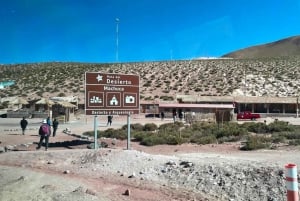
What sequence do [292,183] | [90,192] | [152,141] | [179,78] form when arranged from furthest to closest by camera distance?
[179,78]
[152,141]
[90,192]
[292,183]

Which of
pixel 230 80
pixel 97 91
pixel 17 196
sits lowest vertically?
pixel 17 196

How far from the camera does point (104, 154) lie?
637 inches

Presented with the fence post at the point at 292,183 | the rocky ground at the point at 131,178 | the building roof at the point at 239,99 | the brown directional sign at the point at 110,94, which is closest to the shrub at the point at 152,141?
the brown directional sign at the point at 110,94

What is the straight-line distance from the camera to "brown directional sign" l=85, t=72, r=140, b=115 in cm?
2081

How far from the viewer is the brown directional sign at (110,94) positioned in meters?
20.8

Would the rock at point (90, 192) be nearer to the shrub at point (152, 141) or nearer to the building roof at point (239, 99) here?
the shrub at point (152, 141)

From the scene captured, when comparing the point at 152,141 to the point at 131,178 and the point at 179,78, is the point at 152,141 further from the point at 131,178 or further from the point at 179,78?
the point at 179,78

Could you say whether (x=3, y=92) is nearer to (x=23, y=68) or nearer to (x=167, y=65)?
(x=23, y=68)

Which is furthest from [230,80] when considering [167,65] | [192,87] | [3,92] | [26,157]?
[26,157]

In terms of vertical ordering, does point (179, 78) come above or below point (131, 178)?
above

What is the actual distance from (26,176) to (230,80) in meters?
79.9

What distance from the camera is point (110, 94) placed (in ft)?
69.8

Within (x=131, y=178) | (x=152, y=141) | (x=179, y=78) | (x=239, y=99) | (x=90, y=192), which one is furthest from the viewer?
(x=179, y=78)

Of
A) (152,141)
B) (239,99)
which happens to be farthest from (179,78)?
(152,141)
